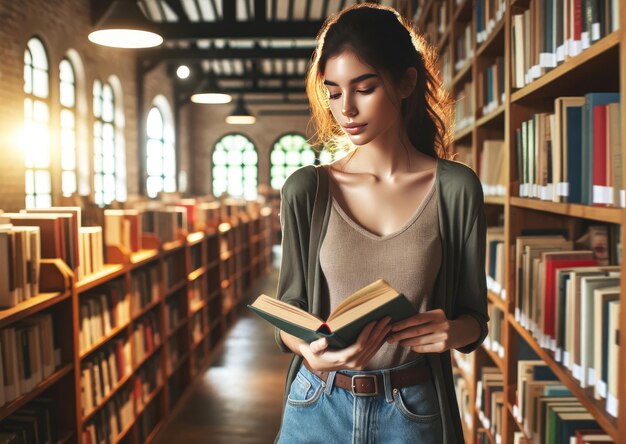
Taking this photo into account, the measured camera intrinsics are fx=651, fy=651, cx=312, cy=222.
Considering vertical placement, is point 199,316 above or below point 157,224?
below

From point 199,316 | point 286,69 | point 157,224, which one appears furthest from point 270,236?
point 157,224

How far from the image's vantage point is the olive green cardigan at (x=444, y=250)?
1388 mm

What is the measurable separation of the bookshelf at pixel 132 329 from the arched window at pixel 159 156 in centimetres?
700

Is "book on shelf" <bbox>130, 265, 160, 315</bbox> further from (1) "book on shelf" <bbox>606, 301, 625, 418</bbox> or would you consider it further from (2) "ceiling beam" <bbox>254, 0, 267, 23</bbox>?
(2) "ceiling beam" <bbox>254, 0, 267, 23</bbox>

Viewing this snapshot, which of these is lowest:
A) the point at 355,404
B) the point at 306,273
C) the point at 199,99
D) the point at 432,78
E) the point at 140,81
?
the point at 355,404

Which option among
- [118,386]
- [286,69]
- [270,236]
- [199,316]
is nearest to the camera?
[118,386]

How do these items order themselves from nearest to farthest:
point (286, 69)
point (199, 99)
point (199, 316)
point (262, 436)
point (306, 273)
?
point (306, 273), point (262, 436), point (199, 316), point (199, 99), point (286, 69)

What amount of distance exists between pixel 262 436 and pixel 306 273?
3.31 metres

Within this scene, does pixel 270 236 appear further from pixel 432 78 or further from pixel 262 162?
pixel 432 78

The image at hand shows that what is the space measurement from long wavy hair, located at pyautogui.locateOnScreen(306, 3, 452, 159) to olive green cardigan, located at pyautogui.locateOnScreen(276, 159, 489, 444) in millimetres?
154

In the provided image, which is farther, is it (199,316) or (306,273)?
(199,316)

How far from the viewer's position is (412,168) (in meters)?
1.50

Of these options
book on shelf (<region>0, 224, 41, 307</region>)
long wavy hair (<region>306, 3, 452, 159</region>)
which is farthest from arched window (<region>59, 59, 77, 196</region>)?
long wavy hair (<region>306, 3, 452, 159</region>)

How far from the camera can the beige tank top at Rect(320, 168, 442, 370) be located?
1.35 meters
